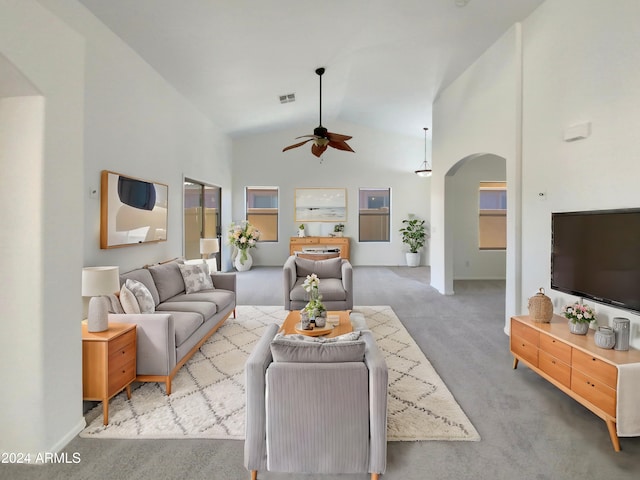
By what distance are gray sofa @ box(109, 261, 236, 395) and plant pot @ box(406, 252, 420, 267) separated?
6260mm

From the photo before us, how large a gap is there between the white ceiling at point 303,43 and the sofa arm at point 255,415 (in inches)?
137

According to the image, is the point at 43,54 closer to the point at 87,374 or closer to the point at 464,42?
the point at 87,374

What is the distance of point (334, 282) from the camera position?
16.5ft

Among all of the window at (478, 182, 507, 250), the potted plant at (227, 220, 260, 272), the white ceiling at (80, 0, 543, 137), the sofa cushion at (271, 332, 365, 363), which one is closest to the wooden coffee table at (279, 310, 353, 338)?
the sofa cushion at (271, 332, 365, 363)

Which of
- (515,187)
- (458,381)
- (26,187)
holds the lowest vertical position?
(458,381)

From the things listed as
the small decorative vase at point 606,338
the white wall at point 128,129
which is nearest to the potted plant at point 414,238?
the white wall at point 128,129

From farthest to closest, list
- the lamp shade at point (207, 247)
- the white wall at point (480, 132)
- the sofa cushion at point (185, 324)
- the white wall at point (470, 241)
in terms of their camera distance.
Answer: the white wall at point (470, 241) < the lamp shade at point (207, 247) < the white wall at point (480, 132) < the sofa cushion at point (185, 324)

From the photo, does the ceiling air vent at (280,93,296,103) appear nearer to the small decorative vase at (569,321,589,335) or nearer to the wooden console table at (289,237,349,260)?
the wooden console table at (289,237,349,260)

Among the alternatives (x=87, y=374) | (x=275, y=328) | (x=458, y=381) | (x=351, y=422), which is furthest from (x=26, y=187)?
(x=458, y=381)

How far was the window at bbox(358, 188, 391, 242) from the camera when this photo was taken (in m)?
10.0

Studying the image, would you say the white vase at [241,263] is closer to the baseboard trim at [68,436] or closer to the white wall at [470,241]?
the white wall at [470,241]

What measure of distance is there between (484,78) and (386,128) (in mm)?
4902

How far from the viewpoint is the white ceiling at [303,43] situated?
11.8 ft

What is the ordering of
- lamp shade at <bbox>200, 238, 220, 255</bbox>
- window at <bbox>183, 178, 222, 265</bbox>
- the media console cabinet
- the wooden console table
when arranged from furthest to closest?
the wooden console table → window at <bbox>183, 178, 222, 265</bbox> → lamp shade at <bbox>200, 238, 220, 255</bbox> → the media console cabinet
